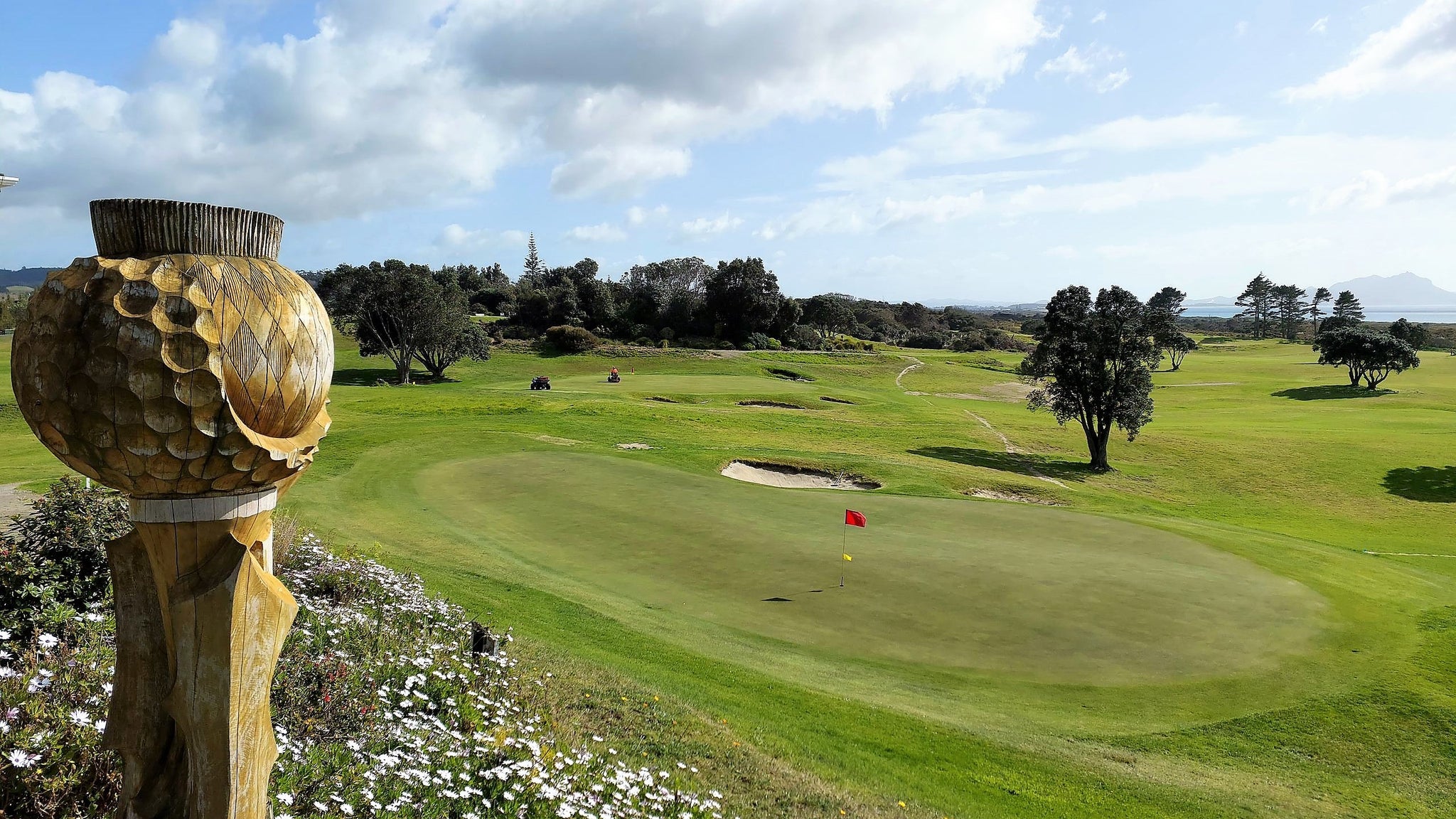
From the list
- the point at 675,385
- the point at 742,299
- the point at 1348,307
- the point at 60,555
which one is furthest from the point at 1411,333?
the point at 60,555

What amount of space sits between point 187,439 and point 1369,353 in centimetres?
8016

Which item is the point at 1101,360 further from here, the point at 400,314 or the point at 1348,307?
the point at 1348,307

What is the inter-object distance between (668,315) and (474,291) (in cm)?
3486

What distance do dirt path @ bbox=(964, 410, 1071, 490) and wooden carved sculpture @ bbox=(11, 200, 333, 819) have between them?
2905 centimetres

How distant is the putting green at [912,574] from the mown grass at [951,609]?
0.10 m

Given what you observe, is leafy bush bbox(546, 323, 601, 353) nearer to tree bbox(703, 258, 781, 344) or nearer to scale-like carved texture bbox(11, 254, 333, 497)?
tree bbox(703, 258, 781, 344)

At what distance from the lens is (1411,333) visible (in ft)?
324

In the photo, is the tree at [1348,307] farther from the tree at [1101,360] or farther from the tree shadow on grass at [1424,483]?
the tree at [1101,360]

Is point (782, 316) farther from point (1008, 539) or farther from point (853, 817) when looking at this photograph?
point (853, 817)

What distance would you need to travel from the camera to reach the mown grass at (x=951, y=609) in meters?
8.55

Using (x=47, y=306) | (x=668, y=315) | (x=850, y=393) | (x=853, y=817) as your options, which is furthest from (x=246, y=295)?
(x=668, y=315)

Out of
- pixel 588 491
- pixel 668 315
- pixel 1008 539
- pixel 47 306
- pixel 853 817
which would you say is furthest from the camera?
pixel 668 315

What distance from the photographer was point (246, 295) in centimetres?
230

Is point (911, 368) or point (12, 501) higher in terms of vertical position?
point (911, 368)
